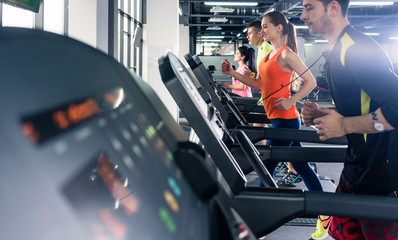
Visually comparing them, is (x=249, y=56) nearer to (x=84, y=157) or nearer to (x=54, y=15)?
(x=54, y=15)

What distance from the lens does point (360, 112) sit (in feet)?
4.34

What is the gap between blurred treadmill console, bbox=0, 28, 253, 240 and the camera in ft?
0.90

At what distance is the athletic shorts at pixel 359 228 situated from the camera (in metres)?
1.24

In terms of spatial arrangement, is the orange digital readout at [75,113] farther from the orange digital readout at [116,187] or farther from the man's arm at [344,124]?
the man's arm at [344,124]

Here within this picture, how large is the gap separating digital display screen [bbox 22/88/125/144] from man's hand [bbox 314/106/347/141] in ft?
3.43

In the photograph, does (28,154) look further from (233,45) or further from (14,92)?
(233,45)

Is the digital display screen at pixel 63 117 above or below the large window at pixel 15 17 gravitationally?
below

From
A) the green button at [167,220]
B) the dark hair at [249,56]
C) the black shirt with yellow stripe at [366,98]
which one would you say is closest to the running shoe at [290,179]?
the dark hair at [249,56]

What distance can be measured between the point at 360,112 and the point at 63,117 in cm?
123

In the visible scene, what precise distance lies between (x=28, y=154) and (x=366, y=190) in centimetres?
132

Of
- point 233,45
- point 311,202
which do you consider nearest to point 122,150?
point 311,202

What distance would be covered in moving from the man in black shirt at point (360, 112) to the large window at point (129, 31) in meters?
4.96

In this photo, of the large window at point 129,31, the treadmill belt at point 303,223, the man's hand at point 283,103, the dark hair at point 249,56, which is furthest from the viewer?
the large window at point 129,31

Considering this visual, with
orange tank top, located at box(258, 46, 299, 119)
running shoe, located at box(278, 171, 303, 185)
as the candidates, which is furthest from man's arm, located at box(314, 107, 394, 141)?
running shoe, located at box(278, 171, 303, 185)
